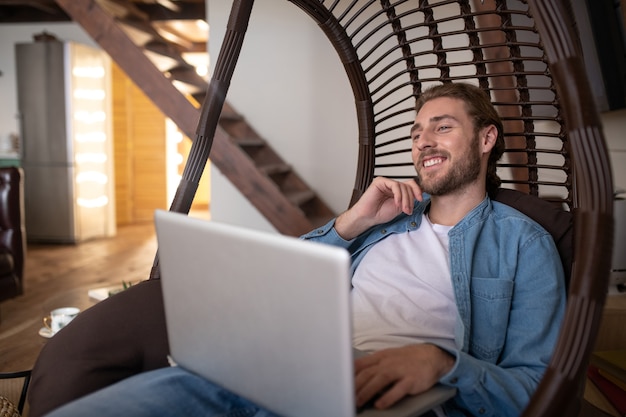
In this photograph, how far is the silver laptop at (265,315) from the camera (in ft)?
2.39

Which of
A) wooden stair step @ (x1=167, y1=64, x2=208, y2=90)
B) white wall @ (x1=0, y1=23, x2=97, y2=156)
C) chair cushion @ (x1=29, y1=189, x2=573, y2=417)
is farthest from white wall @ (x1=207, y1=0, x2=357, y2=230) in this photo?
white wall @ (x1=0, y1=23, x2=97, y2=156)

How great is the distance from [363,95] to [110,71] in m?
5.11

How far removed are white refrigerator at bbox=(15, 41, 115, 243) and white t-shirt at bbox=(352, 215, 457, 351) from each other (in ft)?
16.5

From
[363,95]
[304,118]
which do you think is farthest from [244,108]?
[363,95]

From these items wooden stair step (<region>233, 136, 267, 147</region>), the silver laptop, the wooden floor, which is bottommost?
the wooden floor

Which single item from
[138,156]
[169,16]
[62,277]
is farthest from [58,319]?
[138,156]

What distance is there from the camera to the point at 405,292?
57.1 inches

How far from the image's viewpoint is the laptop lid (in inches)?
28.7

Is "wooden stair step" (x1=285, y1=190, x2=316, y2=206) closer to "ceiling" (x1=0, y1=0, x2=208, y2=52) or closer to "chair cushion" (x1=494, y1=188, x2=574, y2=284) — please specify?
"ceiling" (x1=0, y1=0, x2=208, y2=52)

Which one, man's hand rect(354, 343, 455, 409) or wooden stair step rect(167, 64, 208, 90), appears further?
wooden stair step rect(167, 64, 208, 90)

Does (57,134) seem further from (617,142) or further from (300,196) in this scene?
(617,142)

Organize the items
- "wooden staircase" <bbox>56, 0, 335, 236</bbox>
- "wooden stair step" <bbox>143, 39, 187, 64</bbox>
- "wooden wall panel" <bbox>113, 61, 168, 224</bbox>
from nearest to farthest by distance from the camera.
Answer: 1. "wooden staircase" <bbox>56, 0, 335, 236</bbox>
2. "wooden stair step" <bbox>143, 39, 187, 64</bbox>
3. "wooden wall panel" <bbox>113, 61, 168, 224</bbox>

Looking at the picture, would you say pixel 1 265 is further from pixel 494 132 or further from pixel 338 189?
Answer: pixel 494 132

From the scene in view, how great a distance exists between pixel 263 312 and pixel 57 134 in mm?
5668
